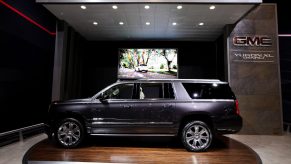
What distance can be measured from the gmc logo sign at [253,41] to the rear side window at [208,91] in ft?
8.73

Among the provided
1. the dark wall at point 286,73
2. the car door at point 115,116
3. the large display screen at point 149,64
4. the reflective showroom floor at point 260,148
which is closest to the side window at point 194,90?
the car door at point 115,116

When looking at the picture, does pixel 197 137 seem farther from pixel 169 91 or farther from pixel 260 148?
pixel 260 148

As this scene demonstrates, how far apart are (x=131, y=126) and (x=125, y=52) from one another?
478 cm

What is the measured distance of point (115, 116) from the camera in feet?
14.6

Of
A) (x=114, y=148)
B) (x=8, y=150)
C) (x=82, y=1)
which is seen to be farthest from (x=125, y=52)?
(x=8, y=150)

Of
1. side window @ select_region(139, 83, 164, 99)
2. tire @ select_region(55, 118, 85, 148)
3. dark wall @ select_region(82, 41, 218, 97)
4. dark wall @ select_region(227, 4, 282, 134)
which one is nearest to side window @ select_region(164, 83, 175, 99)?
side window @ select_region(139, 83, 164, 99)

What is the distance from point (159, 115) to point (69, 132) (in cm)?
→ 210

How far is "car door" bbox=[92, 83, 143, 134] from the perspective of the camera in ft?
14.5

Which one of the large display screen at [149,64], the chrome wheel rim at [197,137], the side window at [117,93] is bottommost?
the chrome wheel rim at [197,137]

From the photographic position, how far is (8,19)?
16.8 feet

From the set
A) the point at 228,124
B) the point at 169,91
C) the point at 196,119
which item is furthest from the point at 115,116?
the point at 228,124

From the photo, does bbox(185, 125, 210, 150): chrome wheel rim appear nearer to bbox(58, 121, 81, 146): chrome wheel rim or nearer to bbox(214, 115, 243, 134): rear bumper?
bbox(214, 115, 243, 134): rear bumper

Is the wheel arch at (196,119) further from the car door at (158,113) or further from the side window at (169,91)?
the side window at (169,91)

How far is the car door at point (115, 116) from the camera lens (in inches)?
174
